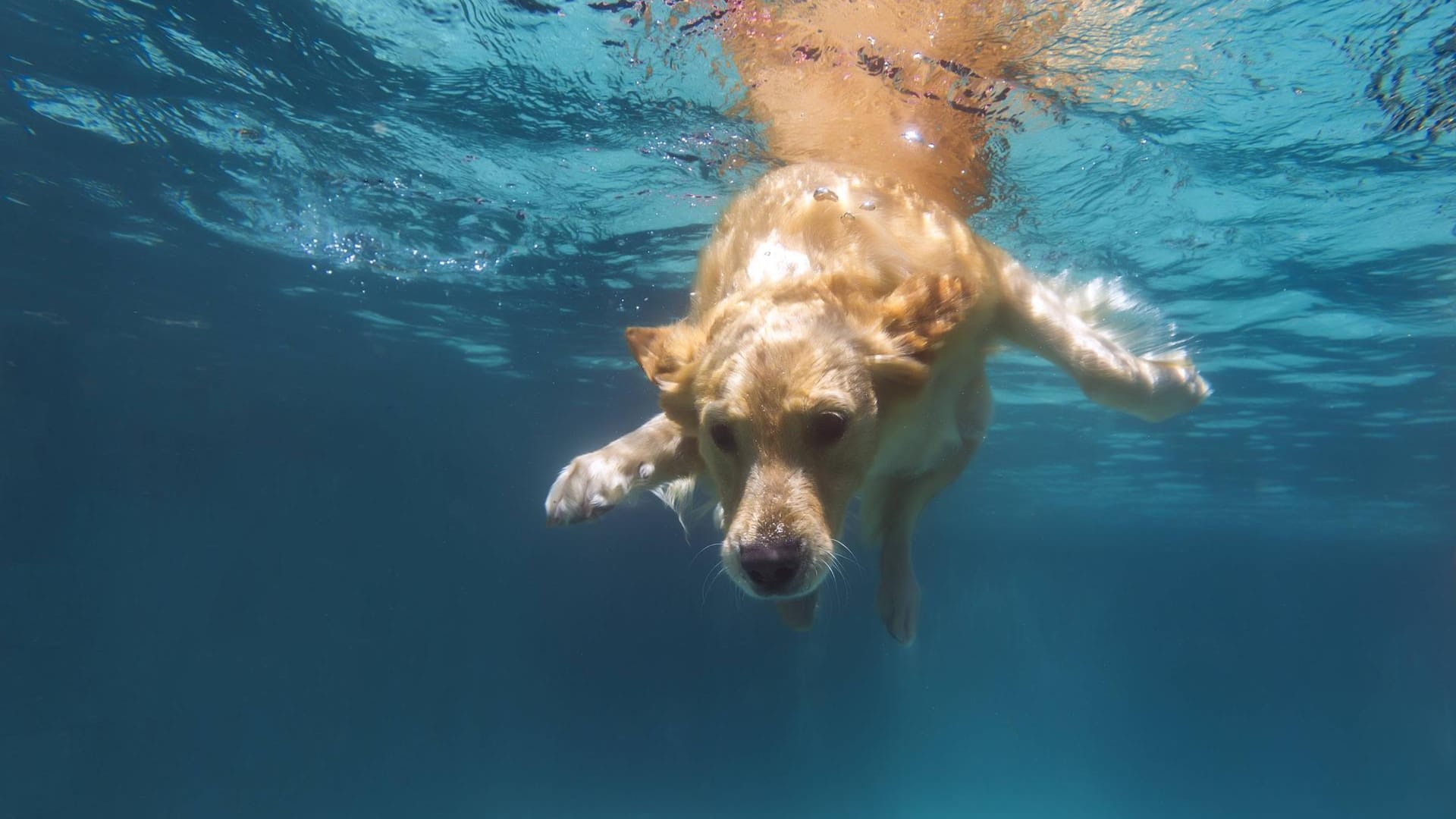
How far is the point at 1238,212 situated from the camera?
9.35m

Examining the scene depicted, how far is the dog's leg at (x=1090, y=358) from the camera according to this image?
14.8 ft

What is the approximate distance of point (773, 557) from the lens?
8.98 feet

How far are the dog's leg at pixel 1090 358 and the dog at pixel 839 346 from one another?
0.01 metres

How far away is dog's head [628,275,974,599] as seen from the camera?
2.88m

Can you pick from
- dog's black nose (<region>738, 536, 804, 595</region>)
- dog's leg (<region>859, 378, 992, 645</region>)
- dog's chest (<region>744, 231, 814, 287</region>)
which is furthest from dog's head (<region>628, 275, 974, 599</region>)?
dog's leg (<region>859, 378, 992, 645</region>)

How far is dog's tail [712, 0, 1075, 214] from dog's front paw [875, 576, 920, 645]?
13.6 ft

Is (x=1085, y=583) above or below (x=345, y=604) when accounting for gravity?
above

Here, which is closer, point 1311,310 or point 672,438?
point 672,438

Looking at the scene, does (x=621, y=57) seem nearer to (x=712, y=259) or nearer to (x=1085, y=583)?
(x=712, y=259)

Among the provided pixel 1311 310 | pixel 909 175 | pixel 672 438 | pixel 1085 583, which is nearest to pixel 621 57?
pixel 909 175

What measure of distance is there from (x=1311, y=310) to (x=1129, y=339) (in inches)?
409

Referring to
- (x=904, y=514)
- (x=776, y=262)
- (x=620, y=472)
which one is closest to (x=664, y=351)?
(x=620, y=472)

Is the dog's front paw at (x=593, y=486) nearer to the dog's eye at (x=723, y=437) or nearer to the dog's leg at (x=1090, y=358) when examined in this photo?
the dog's eye at (x=723, y=437)

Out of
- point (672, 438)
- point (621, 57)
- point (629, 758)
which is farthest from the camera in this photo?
point (629, 758)
